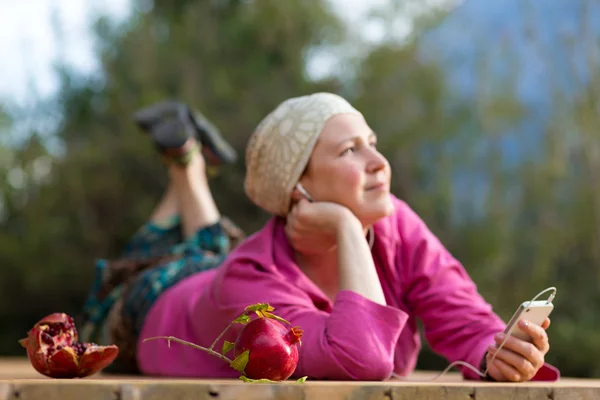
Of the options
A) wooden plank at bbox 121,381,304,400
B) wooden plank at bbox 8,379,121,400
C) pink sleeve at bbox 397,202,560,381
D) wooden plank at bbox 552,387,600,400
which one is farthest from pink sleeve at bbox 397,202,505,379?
wooden plank at bbox 8,379,121,400

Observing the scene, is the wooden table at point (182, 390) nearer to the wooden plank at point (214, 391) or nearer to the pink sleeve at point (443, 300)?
the wooden plank at point (214, 391)

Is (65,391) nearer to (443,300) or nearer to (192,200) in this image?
(443,300)

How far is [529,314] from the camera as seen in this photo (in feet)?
5.33

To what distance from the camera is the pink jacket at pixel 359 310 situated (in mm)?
1638

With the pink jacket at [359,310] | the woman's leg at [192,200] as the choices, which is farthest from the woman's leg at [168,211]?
the pink jacket at [359,310]

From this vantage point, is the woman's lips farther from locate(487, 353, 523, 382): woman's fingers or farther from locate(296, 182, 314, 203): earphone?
locate(487, 353, 523, 382): woman's fingers

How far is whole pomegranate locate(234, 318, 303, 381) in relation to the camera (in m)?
1.29

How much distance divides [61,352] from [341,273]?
583mm

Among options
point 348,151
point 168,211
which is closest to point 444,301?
point 348,151

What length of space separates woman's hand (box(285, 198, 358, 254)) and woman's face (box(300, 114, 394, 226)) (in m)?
0.04

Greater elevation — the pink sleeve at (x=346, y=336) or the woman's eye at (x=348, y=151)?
the woman's eye at (x=348, y=151)

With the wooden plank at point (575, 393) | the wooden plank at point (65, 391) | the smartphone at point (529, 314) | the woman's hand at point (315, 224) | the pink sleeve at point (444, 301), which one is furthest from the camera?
the pink sleeve at point (444, 301)

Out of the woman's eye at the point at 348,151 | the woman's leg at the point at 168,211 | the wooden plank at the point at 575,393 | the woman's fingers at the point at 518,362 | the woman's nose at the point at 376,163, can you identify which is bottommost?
the woman's leg at the point at 168,211

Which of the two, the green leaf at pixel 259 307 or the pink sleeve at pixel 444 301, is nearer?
the green leaf at pixel 259 307
